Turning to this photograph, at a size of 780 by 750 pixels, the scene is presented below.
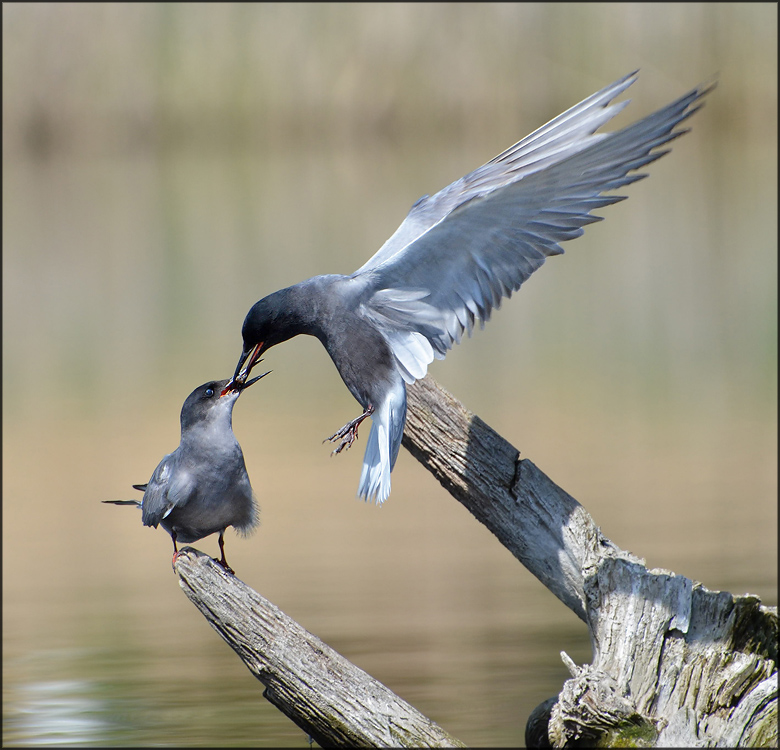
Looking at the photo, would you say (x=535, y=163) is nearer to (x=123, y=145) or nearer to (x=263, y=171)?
(x=263, y=171)

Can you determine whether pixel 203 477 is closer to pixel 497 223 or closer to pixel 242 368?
pixel 242 368

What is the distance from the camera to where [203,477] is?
12.4 feet

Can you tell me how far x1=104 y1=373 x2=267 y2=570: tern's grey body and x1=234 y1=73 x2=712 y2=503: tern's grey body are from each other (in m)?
0.17

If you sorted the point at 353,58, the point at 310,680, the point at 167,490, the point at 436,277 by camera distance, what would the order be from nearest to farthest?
the point at 310,680 < the point at 167,490 < the point at 436,277 < the point at 353,58

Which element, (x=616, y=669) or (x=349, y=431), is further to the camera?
(x=349, y=431)

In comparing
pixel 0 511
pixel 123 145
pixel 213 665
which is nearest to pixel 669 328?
pixel 0 511

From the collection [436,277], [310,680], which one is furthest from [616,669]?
[436,277]

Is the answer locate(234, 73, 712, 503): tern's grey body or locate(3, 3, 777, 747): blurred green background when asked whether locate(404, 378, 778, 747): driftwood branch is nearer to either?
locate(234, 73, 712, 503): tern's grey body

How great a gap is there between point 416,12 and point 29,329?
1852 centimetres

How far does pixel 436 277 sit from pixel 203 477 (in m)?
0.88

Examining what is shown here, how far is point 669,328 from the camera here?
40.5 ft

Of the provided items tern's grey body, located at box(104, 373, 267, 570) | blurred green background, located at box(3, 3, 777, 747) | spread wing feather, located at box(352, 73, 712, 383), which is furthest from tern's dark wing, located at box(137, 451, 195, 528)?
blurred green background, located at box(3, 3, 777, 747)

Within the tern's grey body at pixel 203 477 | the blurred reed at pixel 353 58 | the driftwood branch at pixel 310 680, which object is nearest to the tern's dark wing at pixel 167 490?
the tern's grey body at pixel 203 477

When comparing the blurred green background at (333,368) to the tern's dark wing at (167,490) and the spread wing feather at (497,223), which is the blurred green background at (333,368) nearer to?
the tern's dark wing at (167,490)
